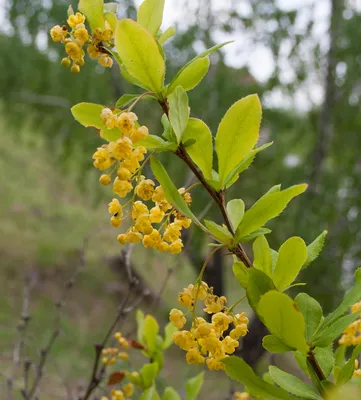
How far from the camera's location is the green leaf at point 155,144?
0.45 m

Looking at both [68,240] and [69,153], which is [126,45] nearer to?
[69,153]

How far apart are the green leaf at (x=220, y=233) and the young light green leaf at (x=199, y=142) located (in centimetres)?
6

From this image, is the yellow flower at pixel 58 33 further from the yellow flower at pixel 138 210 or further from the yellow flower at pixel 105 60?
the yellow flower at pixel 138 210

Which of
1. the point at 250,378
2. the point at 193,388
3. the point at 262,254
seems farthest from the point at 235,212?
the point at 193,388

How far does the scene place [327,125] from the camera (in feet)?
10.3

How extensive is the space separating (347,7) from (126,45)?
9.71 feet

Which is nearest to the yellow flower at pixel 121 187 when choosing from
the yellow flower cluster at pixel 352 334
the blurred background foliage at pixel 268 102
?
the yellow flower cluster at pixel 352 334

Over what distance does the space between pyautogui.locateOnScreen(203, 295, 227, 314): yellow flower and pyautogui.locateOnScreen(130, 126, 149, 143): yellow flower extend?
0.17 metres

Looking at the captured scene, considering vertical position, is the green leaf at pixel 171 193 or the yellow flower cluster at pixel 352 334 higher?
the green leaf at pixel 171 193

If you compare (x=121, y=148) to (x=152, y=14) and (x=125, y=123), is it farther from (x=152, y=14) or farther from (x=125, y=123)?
(x=152, y=14)

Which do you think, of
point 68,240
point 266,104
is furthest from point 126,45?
point 68,240

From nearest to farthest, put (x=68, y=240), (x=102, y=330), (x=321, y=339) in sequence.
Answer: (x=321, y=339) → (x=102, y=330) → (x=68, y=240)

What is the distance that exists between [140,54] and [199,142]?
97 mm

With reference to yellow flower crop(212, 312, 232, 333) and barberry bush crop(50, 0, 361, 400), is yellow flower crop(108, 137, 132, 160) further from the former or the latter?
yellow flower crop(212, 312, 232, 333)
